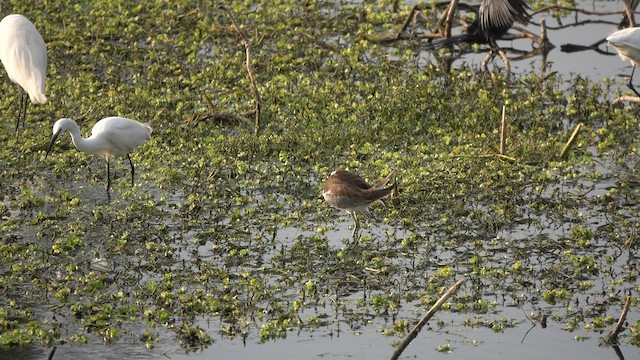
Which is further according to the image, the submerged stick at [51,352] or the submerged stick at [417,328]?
the submerged stick at [51,352]

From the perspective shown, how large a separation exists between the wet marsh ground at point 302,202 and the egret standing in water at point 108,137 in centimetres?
33

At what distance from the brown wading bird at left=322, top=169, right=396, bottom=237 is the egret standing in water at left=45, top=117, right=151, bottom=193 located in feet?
7.35

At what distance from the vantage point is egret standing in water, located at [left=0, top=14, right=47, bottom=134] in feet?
37.3

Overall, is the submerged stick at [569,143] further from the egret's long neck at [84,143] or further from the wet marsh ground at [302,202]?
the egret's long neck at [84,143]

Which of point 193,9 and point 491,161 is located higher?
point 193,9

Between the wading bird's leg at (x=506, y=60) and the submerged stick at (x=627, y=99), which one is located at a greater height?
the wading bird's leg at (x=506, y=60)

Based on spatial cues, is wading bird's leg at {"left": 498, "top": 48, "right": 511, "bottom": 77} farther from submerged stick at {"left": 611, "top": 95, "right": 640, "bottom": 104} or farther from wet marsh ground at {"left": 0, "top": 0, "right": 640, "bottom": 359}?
submerged stick at {"left": 611, "top": 95, "right": 640, "bottom": 104}

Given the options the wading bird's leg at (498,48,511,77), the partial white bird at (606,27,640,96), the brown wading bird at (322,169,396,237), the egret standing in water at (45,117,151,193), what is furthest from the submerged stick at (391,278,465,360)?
the wading bird's leg at (498,48,511,77)

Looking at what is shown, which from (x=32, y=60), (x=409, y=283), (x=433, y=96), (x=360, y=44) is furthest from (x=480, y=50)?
(x=409, y=283)

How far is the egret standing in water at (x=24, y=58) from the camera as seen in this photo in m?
11.4

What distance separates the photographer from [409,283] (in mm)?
8094

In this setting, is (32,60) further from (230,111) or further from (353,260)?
(353,260)

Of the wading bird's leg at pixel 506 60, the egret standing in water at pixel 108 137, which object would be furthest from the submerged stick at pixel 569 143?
the egret standing in water at pixel 108 137

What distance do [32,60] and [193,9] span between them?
4066 mm
